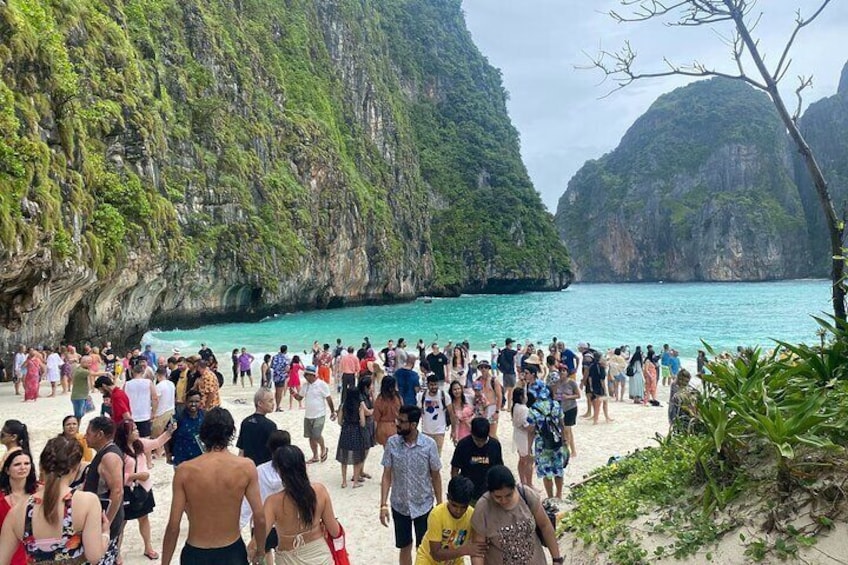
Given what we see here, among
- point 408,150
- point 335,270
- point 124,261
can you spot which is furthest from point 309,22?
point 124,261

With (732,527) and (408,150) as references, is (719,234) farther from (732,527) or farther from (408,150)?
(732,527)

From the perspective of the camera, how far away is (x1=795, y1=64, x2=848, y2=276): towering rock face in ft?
469

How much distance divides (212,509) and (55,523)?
0.81 metres

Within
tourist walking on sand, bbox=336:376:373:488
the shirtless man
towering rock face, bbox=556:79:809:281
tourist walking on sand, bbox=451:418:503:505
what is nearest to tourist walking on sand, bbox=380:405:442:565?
tourist walking on sand, bbox=451:418:503:505

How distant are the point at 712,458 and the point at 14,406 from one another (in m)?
15.7

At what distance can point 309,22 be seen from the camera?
228 feet

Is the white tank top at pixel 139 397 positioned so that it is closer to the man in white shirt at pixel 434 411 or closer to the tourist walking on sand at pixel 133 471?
the tourist walking on sand at pixel 133 471

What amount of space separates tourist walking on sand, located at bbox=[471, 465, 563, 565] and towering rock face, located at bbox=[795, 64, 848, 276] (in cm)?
17013

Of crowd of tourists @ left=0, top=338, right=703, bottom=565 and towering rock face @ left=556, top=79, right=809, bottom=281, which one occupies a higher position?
towering rock face @ left=556, top=79, right=809, bottom=281

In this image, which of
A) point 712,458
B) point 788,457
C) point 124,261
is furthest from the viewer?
point 124,261

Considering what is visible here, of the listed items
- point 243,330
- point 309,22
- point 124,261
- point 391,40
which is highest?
point 391,40

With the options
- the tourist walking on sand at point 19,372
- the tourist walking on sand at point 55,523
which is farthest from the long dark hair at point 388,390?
the tourist walking on sand at point 19,372

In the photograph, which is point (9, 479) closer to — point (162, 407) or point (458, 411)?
point (162, 407)

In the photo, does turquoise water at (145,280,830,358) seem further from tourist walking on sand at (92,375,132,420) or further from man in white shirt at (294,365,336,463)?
tourist walking on sand at (92,375,132,420)
